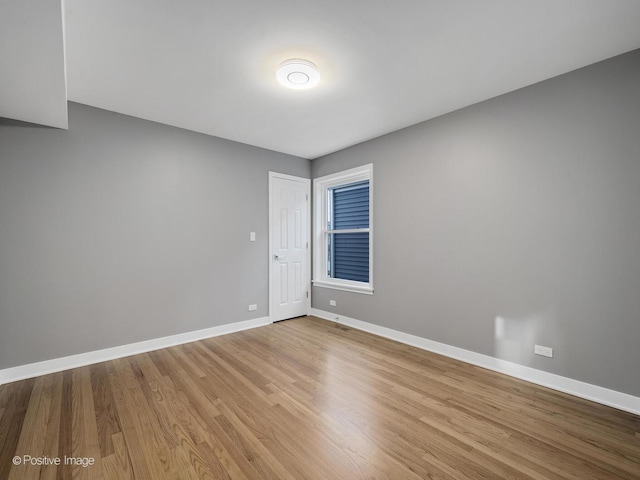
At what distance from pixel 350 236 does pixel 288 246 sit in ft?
3.21

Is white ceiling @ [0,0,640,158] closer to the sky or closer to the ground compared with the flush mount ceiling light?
closer to the sky

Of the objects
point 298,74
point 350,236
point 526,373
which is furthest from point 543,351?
point 298,74

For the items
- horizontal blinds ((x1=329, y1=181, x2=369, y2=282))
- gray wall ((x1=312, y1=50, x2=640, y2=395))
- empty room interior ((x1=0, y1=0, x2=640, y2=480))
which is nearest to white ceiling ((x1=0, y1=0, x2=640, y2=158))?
empty room interior ((x1=0, y1=0, x2=640, y2=480))

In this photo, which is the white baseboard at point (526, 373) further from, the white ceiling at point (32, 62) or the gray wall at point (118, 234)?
the white ceiling at point (32, 62)

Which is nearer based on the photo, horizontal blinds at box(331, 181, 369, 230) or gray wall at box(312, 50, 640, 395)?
gray wall at box(312, 50, 640, 395)

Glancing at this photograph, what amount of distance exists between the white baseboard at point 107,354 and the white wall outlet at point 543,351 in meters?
3.25

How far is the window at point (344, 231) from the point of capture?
13.4ft

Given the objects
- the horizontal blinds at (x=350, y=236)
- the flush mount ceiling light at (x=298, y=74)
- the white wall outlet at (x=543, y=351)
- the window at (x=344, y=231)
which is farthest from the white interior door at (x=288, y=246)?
the white wall outlet at (x=543, y=351)

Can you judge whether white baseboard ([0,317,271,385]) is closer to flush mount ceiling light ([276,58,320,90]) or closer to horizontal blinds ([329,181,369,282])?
horizontal blinds ([329,181,369,282])

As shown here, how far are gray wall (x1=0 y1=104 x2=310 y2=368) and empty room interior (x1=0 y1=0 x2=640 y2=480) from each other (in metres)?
0.02

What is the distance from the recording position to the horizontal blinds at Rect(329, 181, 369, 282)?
4.24m

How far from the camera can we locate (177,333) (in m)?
3.38

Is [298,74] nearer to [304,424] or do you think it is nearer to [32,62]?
[32,62]

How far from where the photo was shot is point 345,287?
4148 millimetres
